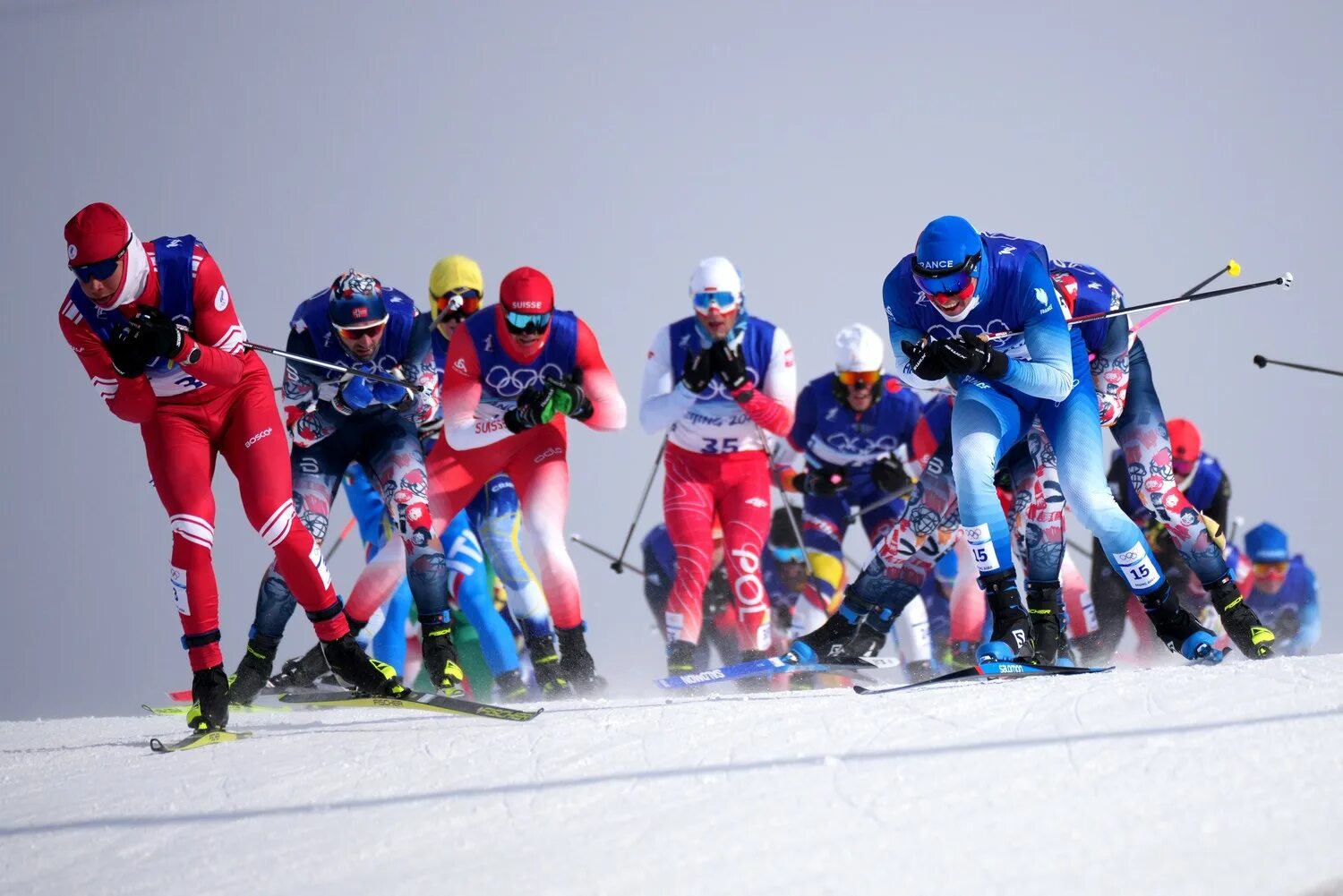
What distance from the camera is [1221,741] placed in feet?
13.5

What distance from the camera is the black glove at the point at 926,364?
216 inches

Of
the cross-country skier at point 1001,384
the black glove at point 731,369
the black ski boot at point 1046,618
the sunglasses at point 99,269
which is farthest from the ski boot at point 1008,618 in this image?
the sunglasses at point 99,269

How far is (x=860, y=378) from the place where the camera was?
8.52 meters

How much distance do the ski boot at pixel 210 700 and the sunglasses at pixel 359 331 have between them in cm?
185

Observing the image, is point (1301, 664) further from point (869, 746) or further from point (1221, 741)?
point (869, 746)

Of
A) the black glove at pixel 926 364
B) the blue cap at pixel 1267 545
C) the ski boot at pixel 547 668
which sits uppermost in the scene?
the black glove at pixel 926 364

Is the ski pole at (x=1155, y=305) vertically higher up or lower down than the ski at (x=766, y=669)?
higher up

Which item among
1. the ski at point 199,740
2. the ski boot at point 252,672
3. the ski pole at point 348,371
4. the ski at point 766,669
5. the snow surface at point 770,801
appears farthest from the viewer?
the ski boot at point 252,672

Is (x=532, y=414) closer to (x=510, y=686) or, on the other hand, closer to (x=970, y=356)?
(x=510, y=686)

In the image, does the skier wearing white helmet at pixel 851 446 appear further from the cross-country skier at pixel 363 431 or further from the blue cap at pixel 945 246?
the blue cap at pixel 945 246

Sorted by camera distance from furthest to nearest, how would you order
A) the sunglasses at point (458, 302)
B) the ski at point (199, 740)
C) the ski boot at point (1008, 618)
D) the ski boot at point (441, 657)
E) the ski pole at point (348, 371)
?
1. the sunglasses at point (458, 302)
2. the ski boot at point (441, 657)
3. the ski pole at point (348, 371)
4. the ski boot at point (1008, 618)
5. the ski at point (199, 740)

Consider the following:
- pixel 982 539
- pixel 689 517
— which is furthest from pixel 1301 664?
pixel 689 517

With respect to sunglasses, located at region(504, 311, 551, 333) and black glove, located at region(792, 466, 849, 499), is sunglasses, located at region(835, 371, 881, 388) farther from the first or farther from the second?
sunglasses, located at region(504, 311, 551, 333)

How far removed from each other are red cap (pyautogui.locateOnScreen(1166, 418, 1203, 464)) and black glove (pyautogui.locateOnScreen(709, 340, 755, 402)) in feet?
9.53
